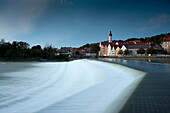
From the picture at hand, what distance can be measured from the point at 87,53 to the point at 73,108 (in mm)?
106903

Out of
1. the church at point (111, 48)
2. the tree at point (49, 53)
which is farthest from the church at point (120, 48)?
the tree at point (49, 53)

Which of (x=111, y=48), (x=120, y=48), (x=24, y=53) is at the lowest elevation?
(x=24, y=53)

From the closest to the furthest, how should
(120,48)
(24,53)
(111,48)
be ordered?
(24,53) → (120,48) → (111,48)

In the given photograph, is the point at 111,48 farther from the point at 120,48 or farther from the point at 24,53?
the point at 24,53

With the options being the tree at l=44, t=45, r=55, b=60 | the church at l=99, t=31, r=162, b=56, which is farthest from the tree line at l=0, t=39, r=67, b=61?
the church at l=99, t=31, r=162, b=56

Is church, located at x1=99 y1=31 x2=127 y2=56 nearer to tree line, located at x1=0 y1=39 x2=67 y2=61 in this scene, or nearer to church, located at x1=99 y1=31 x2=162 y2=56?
church, located at x1=99 y1=31 x2=162 y2=56

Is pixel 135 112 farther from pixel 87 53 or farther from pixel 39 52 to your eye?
pixel 87 53

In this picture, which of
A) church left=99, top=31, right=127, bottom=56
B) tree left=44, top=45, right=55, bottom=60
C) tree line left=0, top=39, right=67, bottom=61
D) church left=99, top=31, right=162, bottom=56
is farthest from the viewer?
church left=99, top=31, right=127, bottom=56

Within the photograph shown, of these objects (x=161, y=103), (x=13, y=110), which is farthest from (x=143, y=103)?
(x=13, y=110)

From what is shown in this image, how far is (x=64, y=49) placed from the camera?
115 m

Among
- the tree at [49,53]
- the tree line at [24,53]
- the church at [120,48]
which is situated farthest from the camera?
the church at [120,48]

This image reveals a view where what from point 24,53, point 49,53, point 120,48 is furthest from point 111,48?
point 24,53

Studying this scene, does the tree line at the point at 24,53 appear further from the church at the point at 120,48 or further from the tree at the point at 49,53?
the church at the point at 120,48

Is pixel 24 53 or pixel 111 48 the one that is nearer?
pixel 24 53
